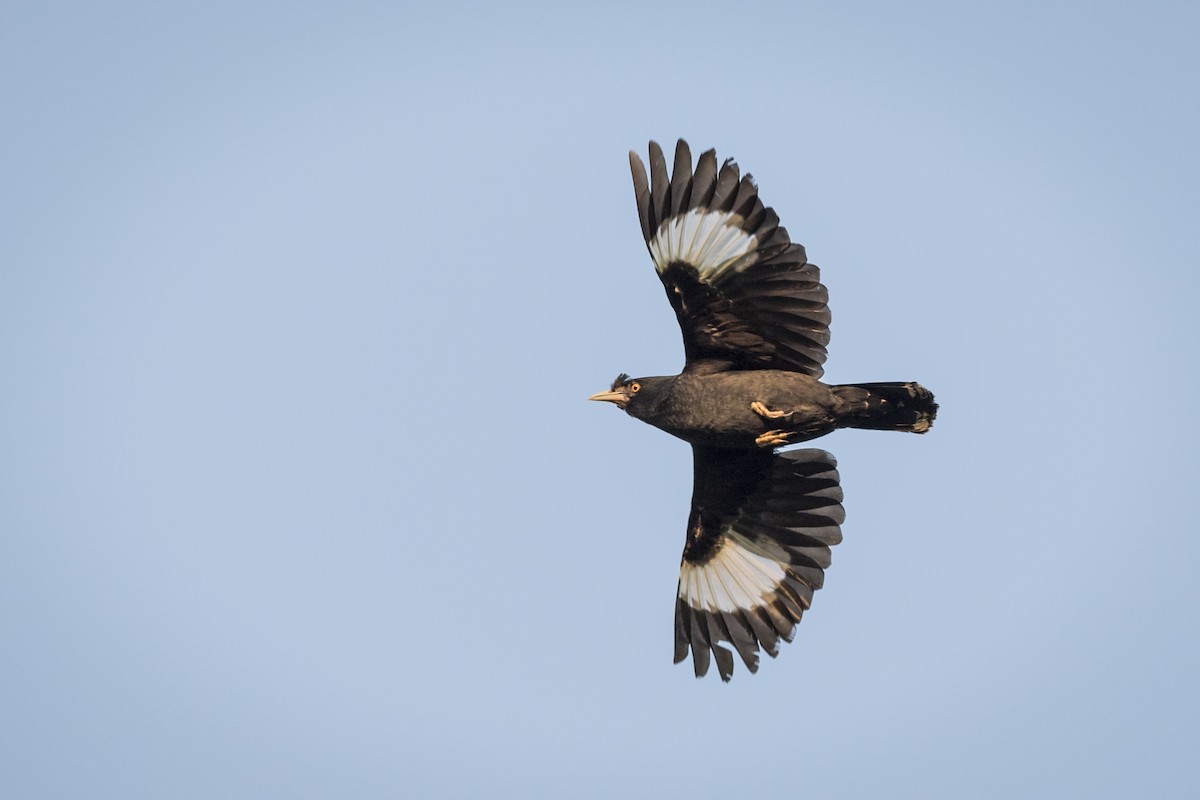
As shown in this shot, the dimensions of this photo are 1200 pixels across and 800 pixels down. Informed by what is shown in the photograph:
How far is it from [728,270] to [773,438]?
146cm

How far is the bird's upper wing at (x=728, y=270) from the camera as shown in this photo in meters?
12.3

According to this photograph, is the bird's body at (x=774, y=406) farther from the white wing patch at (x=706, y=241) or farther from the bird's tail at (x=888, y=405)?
the white wing patch at (x=706, y=241)

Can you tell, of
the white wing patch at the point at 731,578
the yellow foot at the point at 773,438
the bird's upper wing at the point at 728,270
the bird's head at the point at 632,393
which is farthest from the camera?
the white wing patch at the point at 731,578

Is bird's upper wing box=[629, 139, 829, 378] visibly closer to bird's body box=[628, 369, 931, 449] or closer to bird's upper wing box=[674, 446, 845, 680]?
bird's body box=[628, 369, 931, 449]

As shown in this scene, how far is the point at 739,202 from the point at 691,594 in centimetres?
375

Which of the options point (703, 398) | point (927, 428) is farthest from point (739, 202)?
point (927, 428)

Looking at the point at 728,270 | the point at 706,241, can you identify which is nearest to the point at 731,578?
the point at 728,270

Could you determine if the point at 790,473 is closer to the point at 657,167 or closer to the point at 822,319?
the point at 822,319

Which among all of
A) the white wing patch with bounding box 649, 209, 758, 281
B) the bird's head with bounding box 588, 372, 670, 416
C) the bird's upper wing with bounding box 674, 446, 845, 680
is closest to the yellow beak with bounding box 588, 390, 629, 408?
the bird's head with bounding box 588, 372, 670, 416

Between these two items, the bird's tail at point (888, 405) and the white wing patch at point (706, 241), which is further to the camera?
the bird's tail at point (888, 405)

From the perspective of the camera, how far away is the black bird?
1235cm

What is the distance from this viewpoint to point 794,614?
45.0 feet

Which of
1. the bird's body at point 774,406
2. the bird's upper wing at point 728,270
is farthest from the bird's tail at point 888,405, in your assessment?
the bird's upper wing at point 728,270

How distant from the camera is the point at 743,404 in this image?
12719 mm
